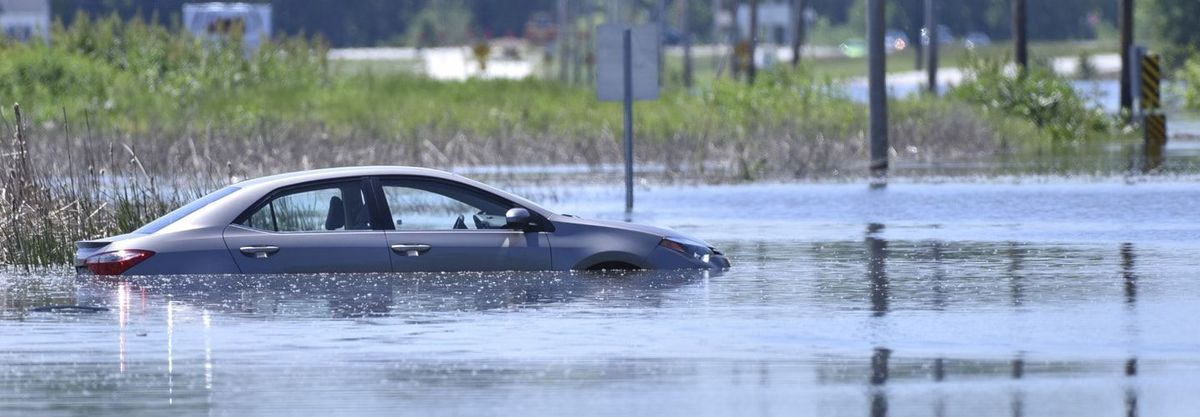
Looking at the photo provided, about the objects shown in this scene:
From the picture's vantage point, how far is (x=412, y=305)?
628 inches

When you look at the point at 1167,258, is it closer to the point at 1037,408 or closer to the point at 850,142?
the point at 1037,408

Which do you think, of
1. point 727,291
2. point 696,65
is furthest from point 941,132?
point 696,65

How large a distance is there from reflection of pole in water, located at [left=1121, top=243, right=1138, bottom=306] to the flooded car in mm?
3196

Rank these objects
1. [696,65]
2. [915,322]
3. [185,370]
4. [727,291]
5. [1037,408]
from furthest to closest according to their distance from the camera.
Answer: [696,65] < [727,291] < [915,322] < [185,370] < [1037,408]

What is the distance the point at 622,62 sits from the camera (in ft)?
95.5

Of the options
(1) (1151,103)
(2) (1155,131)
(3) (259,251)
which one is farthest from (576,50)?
(3) (259,251)

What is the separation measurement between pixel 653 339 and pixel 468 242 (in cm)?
317

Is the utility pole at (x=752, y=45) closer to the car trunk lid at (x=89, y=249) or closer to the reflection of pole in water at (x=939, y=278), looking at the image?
the reflection of pole in water at (x=939, y=278)

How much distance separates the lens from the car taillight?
53.3 feet

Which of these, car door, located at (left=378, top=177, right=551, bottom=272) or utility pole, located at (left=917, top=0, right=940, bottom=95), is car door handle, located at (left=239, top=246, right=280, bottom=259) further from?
utility pole, located at (left=917, top=0, right=940, bottom=95)

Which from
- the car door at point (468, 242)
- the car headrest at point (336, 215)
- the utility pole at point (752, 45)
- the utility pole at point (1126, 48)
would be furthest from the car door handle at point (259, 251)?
the utility pole at point (752, 45)

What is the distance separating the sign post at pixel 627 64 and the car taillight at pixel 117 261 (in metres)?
13.0

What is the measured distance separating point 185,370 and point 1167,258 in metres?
9.93

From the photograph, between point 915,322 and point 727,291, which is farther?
point 727,291
